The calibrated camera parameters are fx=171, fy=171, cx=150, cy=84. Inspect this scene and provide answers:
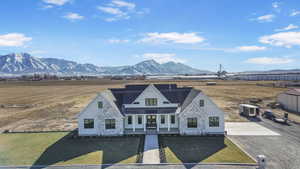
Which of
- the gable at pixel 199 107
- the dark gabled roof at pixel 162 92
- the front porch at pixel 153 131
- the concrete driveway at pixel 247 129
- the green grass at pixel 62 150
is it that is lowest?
the green grass at pixel 62 150

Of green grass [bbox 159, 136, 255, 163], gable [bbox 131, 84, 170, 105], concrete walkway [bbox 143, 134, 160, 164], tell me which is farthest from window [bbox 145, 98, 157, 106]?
green grass [bbox 159, 136, 255, 163]

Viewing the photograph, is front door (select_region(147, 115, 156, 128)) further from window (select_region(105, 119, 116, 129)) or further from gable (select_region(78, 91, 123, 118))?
window (select_region(105, 119, 116, 129))

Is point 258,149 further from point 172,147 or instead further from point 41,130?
point 41,130

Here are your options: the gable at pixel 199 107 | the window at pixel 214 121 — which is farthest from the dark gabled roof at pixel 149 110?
the window at pixel 214 121

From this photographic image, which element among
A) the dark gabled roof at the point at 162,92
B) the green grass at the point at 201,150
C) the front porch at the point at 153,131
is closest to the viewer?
the green grass at the point at 201,150

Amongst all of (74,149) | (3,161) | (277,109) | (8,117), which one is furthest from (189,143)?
(8,117)

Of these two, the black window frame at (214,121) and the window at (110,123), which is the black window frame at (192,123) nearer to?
the black window frame at (214,121)
